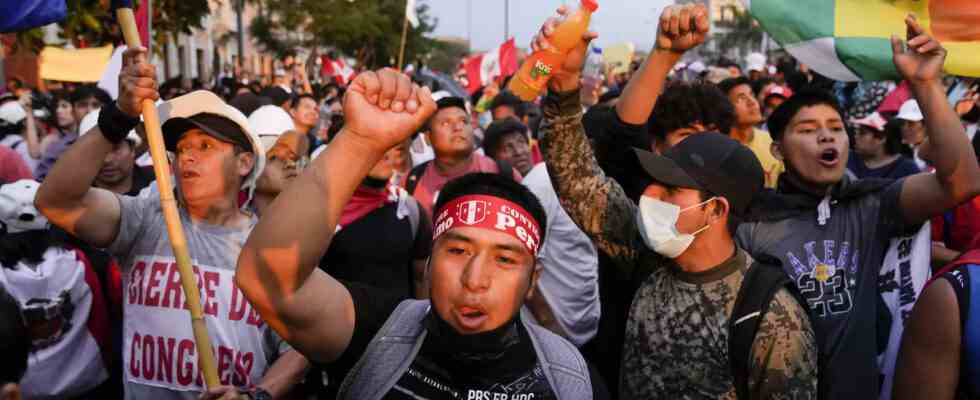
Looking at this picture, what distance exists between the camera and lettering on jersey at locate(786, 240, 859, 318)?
129 inches

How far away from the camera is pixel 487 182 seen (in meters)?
2.47

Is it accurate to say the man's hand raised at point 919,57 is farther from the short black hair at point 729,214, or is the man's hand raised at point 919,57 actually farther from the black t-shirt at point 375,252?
the black t-shirt at point 375,252

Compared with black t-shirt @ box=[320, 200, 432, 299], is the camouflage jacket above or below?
above

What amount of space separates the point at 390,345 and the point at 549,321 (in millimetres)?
2632

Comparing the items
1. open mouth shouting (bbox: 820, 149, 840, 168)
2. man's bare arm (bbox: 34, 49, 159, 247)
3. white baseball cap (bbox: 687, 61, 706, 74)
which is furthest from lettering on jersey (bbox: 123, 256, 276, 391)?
white baseball cap (bbox: 687, 61, 706, 74)

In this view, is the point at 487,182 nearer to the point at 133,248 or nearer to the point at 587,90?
the point at 133,248

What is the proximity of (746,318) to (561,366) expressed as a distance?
64 centimetres

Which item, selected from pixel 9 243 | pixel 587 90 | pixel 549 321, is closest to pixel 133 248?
pixel 9 243

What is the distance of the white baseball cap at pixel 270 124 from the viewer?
17.7 feet

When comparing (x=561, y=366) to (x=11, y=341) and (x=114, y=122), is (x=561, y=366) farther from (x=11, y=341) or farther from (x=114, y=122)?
(x=114, y=122)

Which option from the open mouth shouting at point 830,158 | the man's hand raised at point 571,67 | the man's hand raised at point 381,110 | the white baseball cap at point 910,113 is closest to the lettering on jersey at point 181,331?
the man's hand raised at point 571,67

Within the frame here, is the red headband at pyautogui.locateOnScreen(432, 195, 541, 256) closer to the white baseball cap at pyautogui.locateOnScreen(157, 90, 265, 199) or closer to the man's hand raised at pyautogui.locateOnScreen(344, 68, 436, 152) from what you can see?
the man's hand raised at pyautogui.locateOnScreen(344, 68, 436, 152)

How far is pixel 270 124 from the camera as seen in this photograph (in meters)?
5.60

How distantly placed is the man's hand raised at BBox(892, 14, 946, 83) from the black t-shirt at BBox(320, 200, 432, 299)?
2.23m
